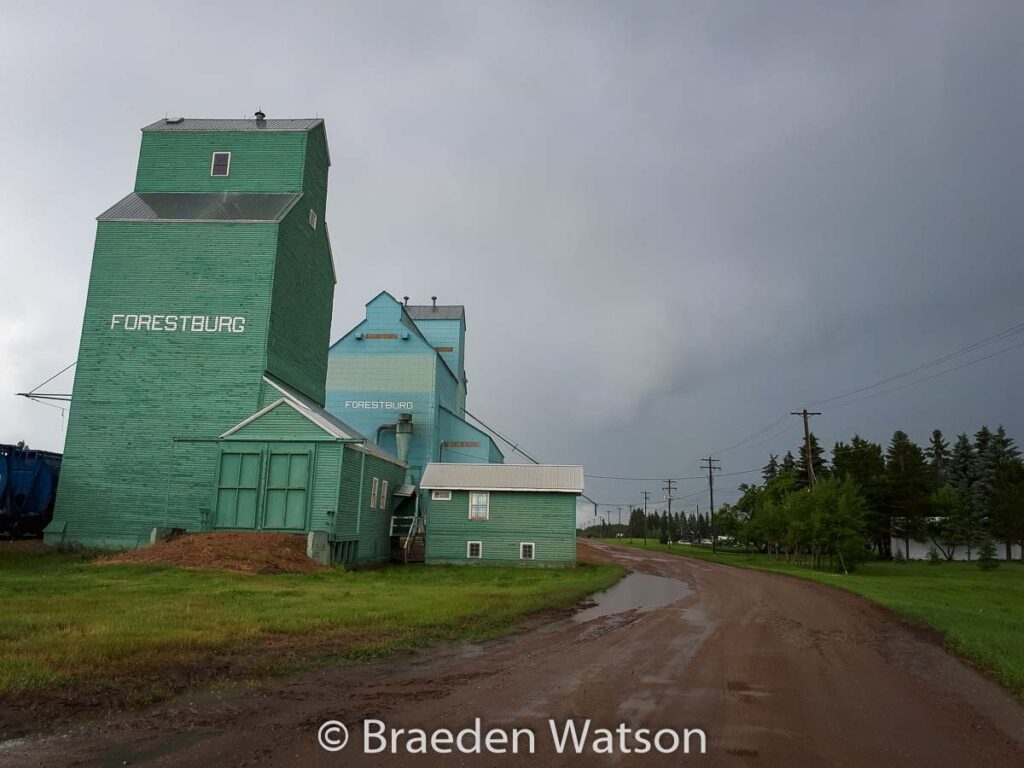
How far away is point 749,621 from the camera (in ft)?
51.6

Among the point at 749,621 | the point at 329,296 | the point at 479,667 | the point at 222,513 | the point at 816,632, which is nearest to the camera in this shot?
the point at 479,667

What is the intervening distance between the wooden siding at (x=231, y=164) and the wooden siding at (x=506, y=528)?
1747 cm

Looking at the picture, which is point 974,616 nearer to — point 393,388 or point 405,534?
point 405,534

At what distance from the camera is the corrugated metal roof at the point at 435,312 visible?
6419 centimetres

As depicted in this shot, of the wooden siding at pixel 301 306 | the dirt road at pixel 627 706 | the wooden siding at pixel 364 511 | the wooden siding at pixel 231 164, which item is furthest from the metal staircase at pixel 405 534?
the dirt road at pixel 627 706

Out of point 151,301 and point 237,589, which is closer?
point 237,589

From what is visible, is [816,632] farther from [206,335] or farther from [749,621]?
[206,335]

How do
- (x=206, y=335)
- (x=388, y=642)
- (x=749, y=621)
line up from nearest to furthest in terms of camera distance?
(x=388, y=642)
(x=749, y=621)
(x=206, y=335)

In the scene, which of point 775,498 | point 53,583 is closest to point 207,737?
point 53,583

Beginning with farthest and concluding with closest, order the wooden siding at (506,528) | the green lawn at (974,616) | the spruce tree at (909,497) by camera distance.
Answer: the spruce tree at (909,497)
the wooden siding at (506,528)
the green lawn at (974,616)

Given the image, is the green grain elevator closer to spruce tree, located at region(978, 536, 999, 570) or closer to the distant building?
the distant building

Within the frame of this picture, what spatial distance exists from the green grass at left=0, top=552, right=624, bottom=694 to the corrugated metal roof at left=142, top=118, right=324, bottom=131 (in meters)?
22.2

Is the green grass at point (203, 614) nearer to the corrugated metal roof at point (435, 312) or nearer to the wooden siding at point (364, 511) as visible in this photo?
the wooden siding at point (364, 511)

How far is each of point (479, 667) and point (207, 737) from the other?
13.6 feet
